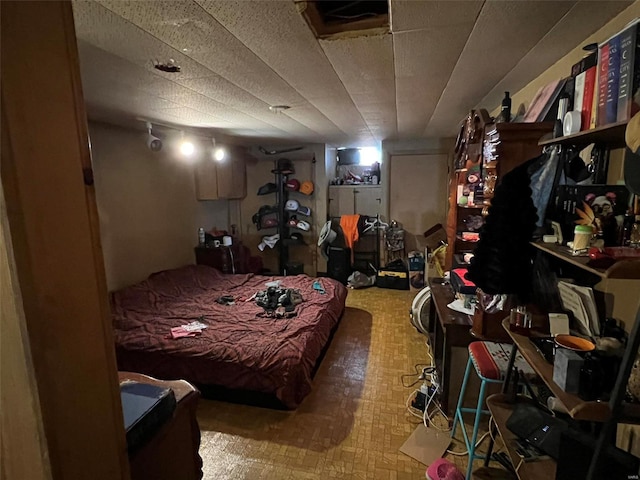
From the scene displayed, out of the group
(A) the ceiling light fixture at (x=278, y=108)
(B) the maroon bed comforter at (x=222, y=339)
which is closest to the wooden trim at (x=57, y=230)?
(B) the maroon bed comforter at (x=222, y=339)

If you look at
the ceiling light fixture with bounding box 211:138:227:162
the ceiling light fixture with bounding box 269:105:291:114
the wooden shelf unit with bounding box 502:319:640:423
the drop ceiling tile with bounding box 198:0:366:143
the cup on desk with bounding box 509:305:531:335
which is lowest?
the wooden shelf unit with bounding box 502:319:640:423

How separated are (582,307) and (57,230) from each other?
5.64ft

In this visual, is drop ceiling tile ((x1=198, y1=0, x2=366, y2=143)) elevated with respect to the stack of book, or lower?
elevated

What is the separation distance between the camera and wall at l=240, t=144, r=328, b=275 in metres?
5.55

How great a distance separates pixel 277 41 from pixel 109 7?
63 cm

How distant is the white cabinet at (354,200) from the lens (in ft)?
18.6

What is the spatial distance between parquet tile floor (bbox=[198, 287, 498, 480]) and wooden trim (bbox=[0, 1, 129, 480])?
151 centimetres

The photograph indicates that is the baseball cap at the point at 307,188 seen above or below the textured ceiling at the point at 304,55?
below

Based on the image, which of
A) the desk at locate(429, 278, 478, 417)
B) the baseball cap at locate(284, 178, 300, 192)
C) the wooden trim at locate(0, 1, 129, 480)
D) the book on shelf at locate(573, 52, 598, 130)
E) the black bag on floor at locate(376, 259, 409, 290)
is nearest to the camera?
the wooden trim at locate(0, 1, 129, 480)

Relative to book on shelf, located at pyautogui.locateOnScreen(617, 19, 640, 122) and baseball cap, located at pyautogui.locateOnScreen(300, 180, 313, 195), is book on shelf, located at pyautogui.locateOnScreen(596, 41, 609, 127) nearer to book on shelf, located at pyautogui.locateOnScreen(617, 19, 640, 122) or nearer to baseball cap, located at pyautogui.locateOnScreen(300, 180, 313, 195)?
book on shelf, located at pyautogui.locateOnScreen(617, 19, 640, 122)

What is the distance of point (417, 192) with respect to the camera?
5258 millimetres

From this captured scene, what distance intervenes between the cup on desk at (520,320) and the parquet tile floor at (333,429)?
0.99 metres

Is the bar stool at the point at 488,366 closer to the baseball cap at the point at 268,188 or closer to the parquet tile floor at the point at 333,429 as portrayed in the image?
the parquet tile floor at the point at 333,429

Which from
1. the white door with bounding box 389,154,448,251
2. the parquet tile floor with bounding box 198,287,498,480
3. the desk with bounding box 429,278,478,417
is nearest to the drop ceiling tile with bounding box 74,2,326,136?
the desk with bounding box 429,278,478,417
